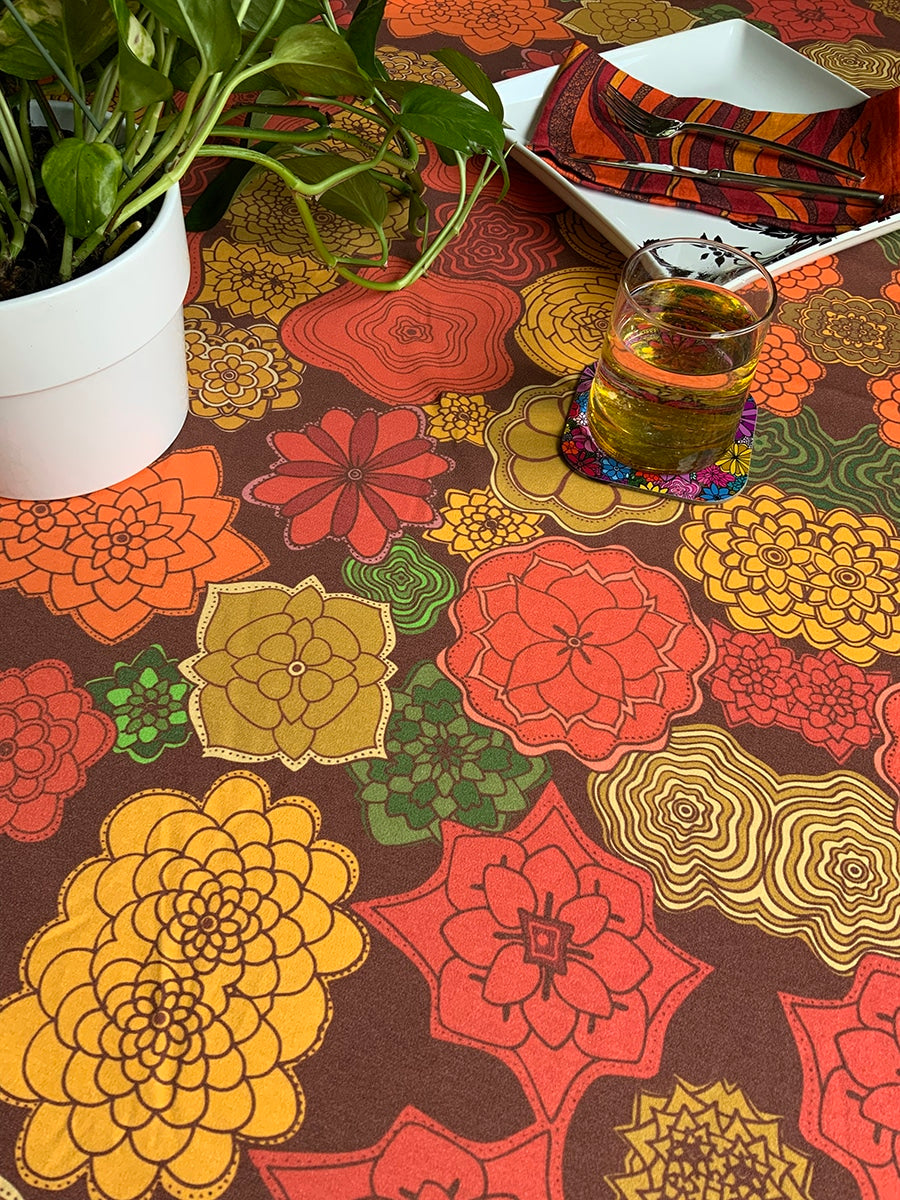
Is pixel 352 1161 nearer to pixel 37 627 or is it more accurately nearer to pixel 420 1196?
pixel 420 1196

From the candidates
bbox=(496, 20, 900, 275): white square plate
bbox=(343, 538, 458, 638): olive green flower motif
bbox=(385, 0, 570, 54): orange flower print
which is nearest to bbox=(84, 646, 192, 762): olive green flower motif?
bbox=(343, 538, 458, 638): olive green flower motif

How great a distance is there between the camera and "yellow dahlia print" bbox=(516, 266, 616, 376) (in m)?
0.65

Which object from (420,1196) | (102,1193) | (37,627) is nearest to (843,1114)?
(420,1196)

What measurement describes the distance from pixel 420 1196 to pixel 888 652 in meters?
0.34

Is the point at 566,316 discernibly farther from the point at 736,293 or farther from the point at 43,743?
the point at 43,743

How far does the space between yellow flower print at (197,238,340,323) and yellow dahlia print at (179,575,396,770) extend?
0.23 m

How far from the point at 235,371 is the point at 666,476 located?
27cm

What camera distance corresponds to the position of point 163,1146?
0.37 meters

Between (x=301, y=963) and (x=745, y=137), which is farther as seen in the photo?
(x=745, y=137)

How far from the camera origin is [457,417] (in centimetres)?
61

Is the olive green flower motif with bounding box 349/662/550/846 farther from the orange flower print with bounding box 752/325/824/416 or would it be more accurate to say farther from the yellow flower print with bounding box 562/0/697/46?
the yellow flower print with bounding box 562/0/697/46

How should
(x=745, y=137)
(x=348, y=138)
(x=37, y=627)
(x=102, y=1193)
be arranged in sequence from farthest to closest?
(x=745, y=137) < (x=348, y=138) < (x=37, y=627) < (x=102, y=1193)

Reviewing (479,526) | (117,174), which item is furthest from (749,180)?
(117,174)

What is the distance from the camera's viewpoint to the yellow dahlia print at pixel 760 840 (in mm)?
433
